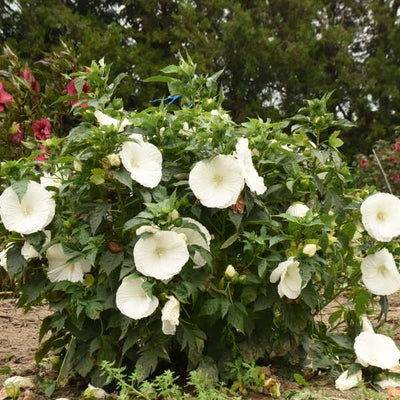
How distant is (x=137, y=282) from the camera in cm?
186

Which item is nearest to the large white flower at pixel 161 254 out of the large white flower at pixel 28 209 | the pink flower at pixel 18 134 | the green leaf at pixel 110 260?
the green leaf at pixel 110 260

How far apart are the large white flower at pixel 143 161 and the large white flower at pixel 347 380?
92 centimetres

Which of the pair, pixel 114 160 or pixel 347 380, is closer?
pixel 114 160

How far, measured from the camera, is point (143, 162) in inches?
74.9

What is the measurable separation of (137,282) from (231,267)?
0.29m

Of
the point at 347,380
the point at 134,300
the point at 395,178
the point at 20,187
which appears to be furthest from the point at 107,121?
the point at 395,178

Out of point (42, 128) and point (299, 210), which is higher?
point (42, 128)

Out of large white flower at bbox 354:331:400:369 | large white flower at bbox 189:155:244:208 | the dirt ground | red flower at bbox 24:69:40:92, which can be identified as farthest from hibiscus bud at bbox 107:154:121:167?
red flower at bbox 24:69:40:92

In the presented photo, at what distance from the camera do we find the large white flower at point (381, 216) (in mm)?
2072

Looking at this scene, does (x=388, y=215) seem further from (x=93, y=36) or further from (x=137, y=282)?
(x=93, y=36)

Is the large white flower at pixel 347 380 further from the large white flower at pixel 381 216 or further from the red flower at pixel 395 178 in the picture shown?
the red flower at pixel 395 178

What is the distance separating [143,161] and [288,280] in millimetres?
575

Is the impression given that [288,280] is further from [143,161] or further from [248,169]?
[143,161]

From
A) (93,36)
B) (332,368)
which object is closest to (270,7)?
(93,36)
